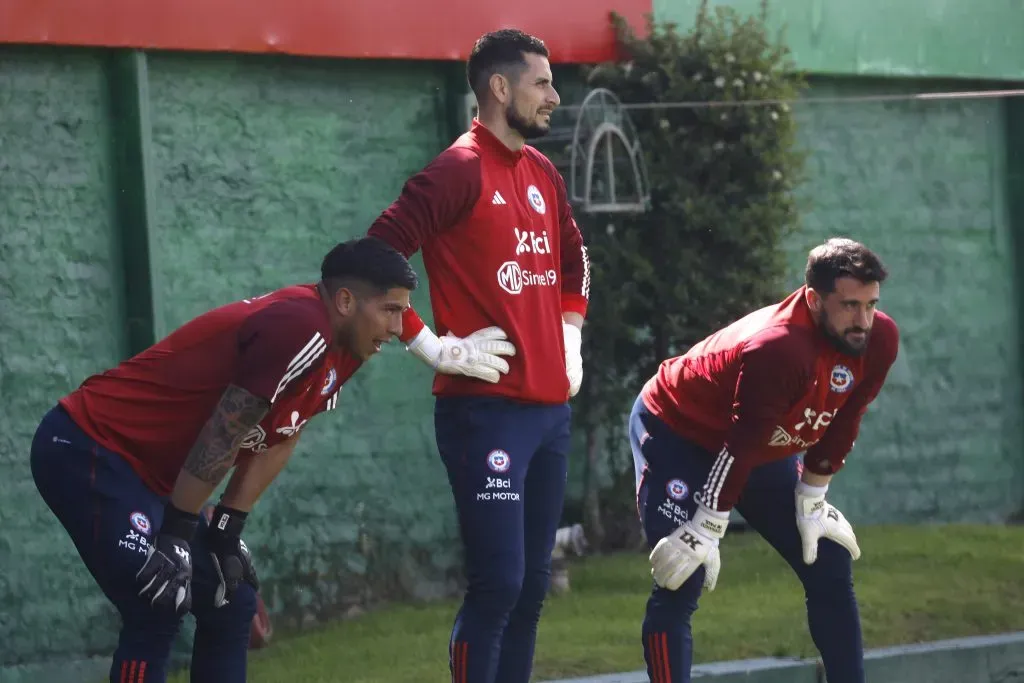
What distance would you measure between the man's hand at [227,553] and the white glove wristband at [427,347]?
79cm

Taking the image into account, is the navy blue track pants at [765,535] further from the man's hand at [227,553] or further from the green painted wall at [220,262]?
the green painted wall at [220,262]

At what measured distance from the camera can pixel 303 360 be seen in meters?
5.40

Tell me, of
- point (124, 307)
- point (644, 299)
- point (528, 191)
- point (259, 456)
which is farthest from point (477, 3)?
point (259, 456)

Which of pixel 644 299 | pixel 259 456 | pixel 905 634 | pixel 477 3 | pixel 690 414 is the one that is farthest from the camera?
pixel 644 299

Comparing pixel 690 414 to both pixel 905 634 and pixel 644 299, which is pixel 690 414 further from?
pixel 644 299

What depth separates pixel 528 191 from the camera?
20.6ft

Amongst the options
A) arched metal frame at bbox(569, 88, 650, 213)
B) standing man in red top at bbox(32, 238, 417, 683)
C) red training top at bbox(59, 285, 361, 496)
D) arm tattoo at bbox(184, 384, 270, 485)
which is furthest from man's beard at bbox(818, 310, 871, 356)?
arched metal frame at bbox(569, 88, 650, 213)

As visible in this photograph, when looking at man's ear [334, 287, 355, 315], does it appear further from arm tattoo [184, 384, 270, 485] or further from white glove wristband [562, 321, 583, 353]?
white glove wristband [562, 321, 583, 353]

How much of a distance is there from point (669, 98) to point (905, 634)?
12.5ft

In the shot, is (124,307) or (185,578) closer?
(185,578)

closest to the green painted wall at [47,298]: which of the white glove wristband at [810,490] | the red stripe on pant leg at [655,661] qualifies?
the red stripe on pant leg at [655,661]

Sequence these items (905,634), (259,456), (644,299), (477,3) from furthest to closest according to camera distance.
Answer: (644,299), (477,3), (905,634), (259,456)

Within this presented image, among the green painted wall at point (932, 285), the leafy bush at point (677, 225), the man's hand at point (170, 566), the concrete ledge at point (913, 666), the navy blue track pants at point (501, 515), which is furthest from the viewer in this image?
the green painted wall at point (932, 285)

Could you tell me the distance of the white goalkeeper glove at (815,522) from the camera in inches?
257
